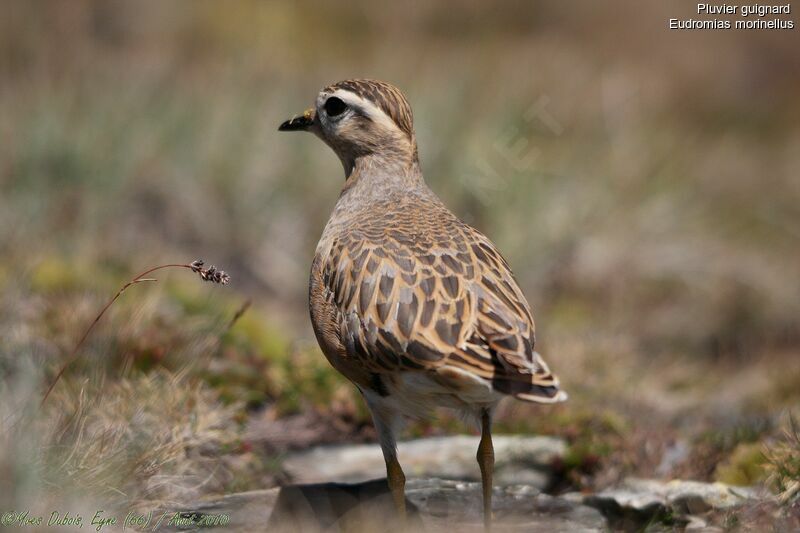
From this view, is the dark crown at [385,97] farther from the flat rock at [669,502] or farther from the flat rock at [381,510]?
the flat rock at [669,502]

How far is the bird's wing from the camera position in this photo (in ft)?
18.1

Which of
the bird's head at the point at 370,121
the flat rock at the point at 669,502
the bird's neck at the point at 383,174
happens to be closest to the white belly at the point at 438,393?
the flat rock at the point at 669,502

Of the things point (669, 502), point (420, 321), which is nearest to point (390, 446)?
point (420, 321)

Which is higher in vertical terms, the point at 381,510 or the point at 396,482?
the point at 396,482

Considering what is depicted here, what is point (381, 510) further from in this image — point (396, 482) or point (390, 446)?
point (390, 446)

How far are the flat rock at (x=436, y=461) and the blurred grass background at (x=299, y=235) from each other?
7.3 inches

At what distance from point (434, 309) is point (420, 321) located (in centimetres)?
12

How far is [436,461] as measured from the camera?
770 cm

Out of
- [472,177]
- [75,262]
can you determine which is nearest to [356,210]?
[75,262]

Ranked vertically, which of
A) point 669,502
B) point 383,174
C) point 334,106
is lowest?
point 669,502

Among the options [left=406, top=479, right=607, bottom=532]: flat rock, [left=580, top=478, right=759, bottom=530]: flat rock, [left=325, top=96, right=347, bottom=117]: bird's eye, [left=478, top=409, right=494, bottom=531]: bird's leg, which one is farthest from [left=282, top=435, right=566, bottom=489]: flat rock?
[left=325, top=96, right=347, bottom=117]: bird's eye

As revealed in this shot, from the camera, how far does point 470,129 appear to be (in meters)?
14.4

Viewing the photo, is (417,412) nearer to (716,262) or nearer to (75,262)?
(75,262)

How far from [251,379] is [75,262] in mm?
2854
